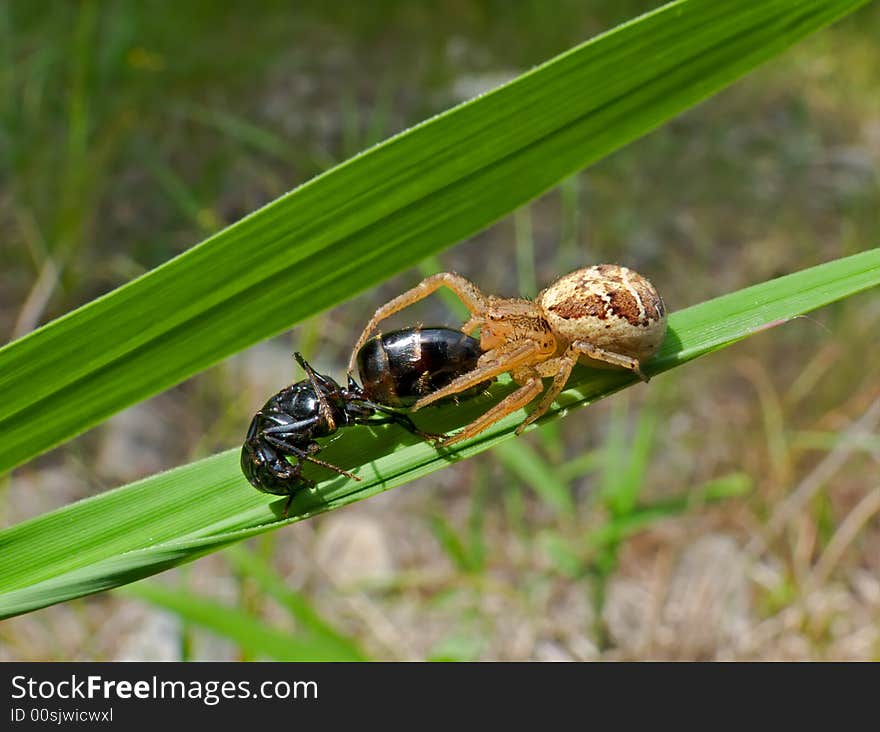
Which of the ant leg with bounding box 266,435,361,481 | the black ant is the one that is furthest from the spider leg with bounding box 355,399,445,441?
the ant leg with bounding box 266,435,361,481

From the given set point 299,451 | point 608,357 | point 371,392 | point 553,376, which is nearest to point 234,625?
point 299,451

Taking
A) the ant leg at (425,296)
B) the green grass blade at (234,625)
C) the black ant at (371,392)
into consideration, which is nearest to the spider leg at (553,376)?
the black ant at (371,392)

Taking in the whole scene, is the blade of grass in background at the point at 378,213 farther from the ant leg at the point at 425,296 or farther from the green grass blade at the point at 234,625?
the green grass blade at the point at 234,625

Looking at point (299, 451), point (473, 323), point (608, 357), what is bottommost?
point (299, 451)

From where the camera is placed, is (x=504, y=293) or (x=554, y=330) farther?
(x=504, y=293)

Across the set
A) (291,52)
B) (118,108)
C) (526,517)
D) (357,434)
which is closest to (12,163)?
(118,108)

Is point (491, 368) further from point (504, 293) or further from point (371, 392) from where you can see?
point (504, 293)

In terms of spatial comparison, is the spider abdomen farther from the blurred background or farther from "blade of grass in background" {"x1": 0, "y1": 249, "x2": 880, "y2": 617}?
the blurred background
